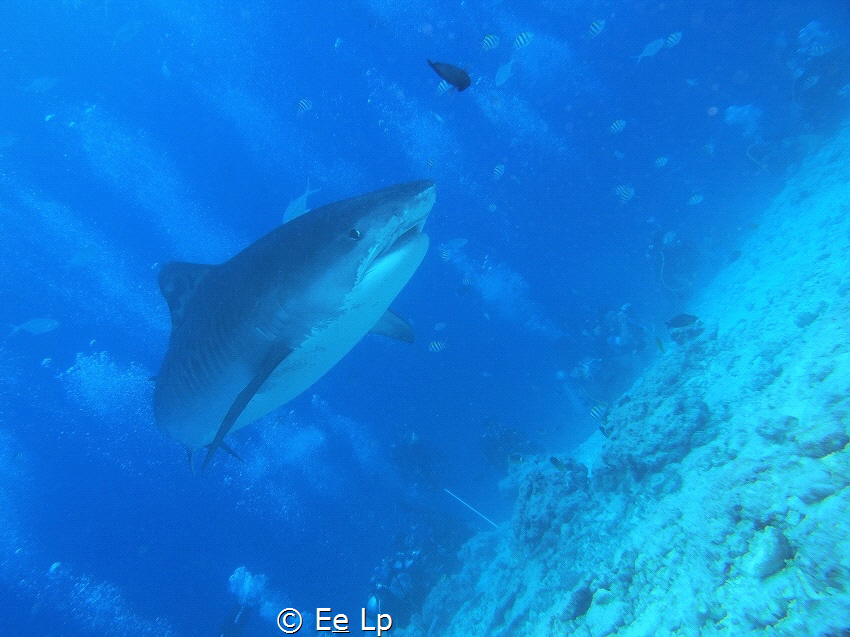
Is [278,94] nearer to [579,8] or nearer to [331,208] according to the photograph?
[579,8]

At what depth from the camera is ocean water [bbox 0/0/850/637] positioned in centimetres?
1521

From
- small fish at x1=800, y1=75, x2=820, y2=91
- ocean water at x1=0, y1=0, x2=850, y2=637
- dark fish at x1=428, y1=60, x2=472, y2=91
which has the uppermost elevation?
small fish at x1=800, y1=75, x2=820, y2=91

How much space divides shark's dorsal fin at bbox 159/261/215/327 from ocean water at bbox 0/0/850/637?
705 centimetres

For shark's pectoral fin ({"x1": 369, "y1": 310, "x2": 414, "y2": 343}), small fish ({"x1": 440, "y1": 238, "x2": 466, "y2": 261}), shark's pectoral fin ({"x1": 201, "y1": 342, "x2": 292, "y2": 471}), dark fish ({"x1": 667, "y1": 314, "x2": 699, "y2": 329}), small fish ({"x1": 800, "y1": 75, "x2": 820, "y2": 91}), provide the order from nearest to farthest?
shark's pectoral fin ({"x1": 201, "y1": 342, "x2": 292, "y2": 471}) < shark's pectoral fin ({"x1": 369, "y1": 310, "x2": 414, "y2": 343}) < dark fish ({"x1": 667, "y1": 314, "x2": 699, "y2": 329}) < small fish ({"x1": 440, "y1": 238, "x2": 466, "y2": 261}) < small fish ({"x1": 800, "y1": 75, "x2": 820, "y2": 91})

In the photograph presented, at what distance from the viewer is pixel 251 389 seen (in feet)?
11.3

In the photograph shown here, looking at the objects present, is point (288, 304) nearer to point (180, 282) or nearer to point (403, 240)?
point (403, 240)

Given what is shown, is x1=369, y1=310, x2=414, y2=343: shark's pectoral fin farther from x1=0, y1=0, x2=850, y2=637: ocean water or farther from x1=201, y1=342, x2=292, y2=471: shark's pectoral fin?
x1=0, y1=0, x2=850, y2=637: ocean water

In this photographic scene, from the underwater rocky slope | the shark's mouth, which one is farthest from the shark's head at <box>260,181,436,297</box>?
the underwater rocky slope

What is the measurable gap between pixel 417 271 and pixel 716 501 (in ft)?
83.5

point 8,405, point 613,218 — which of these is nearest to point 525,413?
point 613,218

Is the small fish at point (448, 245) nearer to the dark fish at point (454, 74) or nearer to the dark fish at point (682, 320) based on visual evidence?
the dark fish at point (682, 320)

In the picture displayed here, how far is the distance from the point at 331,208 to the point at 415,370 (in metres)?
24.6

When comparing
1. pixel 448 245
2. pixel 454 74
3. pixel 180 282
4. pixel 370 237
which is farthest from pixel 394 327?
pixel 448 245

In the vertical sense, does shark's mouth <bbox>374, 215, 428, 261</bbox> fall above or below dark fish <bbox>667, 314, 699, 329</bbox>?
above
